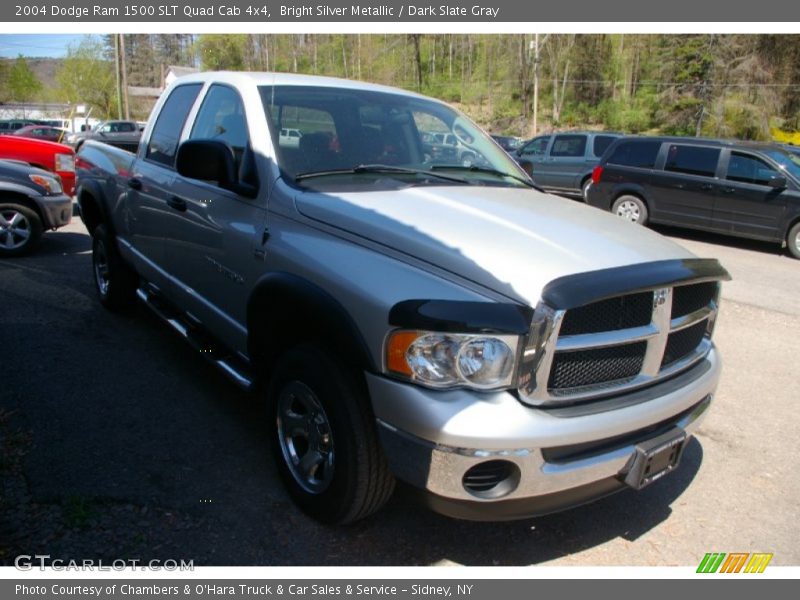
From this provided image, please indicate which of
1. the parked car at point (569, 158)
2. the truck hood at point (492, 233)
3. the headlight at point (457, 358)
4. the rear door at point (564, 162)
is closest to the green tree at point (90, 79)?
the parked car at point (569, 158)

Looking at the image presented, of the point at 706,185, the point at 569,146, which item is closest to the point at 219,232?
the point at 706,185

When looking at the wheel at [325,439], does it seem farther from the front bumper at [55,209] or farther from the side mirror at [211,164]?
the front bumper at [55,209]

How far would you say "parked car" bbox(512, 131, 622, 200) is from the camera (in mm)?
15195

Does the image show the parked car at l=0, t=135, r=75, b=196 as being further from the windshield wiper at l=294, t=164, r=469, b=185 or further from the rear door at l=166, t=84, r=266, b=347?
the windshield wiper at l=294, t=164, r=469, b=185

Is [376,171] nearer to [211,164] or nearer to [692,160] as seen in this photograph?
[211,164]

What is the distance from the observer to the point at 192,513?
10.1ft

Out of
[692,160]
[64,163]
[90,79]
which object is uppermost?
[90,79]

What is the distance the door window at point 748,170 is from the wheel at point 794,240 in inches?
34.9

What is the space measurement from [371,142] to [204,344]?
160 centimetres

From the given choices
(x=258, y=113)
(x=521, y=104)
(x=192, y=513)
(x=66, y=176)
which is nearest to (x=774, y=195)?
(x=258, y=113)

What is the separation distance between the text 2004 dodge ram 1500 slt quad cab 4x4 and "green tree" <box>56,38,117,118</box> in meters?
76.2

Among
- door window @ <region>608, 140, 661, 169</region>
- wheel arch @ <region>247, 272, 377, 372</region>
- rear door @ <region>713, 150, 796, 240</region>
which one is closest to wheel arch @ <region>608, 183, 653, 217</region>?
door window @ <region>608, 140, 661, 169</region>

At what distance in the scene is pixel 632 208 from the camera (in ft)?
40.8

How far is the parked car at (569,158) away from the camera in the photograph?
15.2 metres
